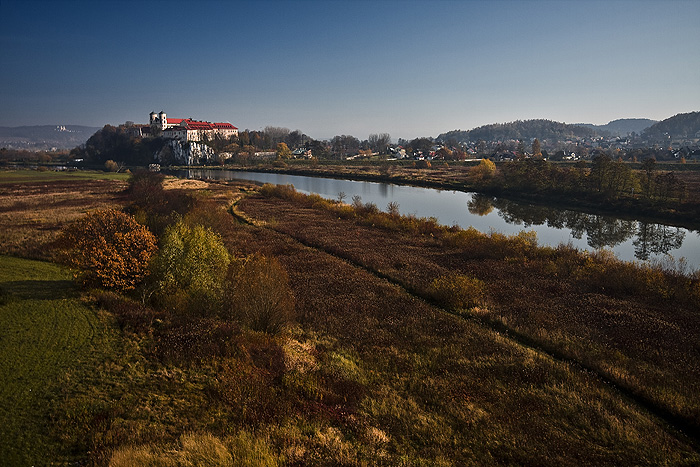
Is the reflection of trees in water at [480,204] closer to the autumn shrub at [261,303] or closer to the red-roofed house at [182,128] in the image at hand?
the autumn shrub at [261,303]

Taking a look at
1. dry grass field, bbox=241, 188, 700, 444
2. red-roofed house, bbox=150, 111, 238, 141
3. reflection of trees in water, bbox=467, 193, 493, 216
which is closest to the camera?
dry grass field, bbox=241, 188, 700, 444

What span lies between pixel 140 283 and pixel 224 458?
1404 cm

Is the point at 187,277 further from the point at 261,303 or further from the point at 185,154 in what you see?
the point at 185,154

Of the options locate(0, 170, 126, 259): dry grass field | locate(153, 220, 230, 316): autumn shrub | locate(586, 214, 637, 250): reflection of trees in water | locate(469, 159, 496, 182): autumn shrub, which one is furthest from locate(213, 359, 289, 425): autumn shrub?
locate(469, 159, 496, 182): autumn shrub

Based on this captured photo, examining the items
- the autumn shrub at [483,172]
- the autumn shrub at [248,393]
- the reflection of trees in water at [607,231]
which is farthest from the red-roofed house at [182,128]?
the autumn shrub at [248,393]

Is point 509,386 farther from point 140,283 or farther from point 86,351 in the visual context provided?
point 140,283

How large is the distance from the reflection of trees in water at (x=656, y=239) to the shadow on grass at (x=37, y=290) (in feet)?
156

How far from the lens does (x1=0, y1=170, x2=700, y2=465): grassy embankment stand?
377 inches

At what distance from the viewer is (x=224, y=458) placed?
8.64m

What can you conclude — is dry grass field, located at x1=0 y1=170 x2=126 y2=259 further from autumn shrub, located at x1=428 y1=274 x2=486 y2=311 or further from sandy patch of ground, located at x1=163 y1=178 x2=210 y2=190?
autumn shrub, located at x1=428 y1=274 x2=486 y2=311

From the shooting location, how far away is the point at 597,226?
5072 centimetres

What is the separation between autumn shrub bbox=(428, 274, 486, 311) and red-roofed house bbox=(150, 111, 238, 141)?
17666 cm

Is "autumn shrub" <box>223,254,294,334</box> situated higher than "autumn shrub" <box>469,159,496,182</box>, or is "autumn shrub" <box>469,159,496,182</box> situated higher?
"autumn shrub" <box>469,159,496,182</box>

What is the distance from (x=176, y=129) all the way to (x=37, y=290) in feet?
598
